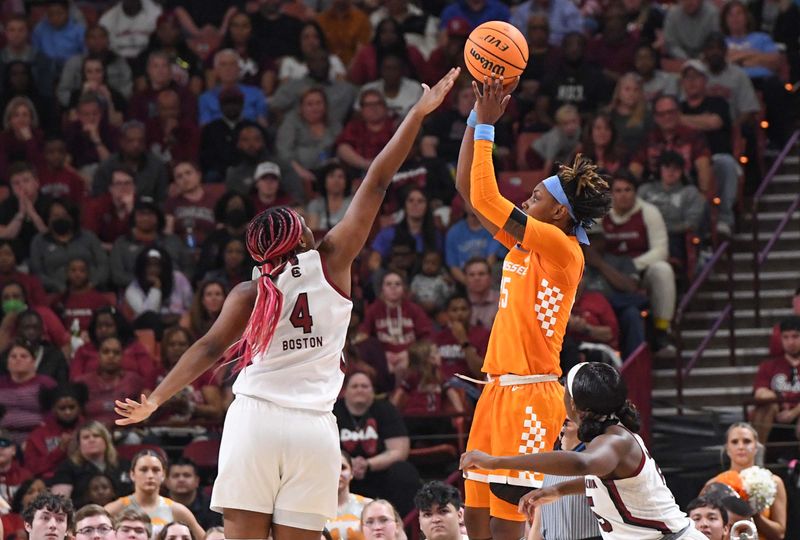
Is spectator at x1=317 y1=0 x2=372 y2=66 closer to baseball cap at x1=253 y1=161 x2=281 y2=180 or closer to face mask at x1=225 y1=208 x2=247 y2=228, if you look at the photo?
baseball cap at x1=253 y1=161 x2=281 y2=180

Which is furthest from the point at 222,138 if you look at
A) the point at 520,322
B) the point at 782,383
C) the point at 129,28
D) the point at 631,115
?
the point at 520,322

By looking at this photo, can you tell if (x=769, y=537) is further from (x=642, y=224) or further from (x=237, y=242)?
(x=237, y=242)

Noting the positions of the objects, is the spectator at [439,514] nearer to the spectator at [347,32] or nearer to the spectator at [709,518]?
the spectator at [709,518]

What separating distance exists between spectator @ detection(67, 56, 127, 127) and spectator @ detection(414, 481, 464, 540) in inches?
337

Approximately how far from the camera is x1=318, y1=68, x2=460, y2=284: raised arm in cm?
670

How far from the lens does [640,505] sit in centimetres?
694

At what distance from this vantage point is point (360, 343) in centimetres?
1344

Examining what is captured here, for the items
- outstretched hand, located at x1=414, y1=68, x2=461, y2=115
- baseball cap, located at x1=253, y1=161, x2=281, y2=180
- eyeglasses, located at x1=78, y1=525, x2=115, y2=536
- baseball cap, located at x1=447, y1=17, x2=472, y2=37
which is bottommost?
eyeglasses, located at x1=78, y1=525, x2=115, y2=536

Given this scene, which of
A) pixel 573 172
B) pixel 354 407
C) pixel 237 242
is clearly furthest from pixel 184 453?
pixel 573 172

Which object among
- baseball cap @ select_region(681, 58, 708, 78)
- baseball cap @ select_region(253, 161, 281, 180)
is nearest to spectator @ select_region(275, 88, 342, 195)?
baseball cap @ select_region(253, 161, 281, 180)

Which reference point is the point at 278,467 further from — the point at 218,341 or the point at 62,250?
the point at 62,250

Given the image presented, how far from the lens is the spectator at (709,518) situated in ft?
32.2

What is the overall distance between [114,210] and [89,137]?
4.75ft

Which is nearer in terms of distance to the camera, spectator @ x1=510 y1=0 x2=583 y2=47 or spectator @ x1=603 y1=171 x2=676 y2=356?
spectator @ x1=603 y1=171 x2=676 y2=356
